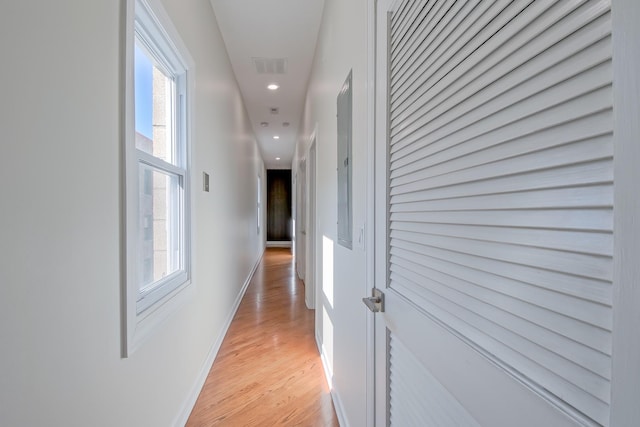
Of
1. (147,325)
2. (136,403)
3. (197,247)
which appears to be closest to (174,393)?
(136,403)

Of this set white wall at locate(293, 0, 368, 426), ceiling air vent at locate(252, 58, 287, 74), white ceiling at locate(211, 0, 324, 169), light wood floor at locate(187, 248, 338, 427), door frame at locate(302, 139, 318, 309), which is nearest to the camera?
white wall at locate(293, 0, 368, 426)

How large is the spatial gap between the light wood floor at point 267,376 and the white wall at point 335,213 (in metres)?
0.18

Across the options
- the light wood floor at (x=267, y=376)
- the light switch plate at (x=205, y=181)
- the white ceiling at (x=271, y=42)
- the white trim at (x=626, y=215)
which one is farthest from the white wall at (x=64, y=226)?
the white ceiling at (x=271, y=42)

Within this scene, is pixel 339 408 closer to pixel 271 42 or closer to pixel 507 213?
pixel 507 213

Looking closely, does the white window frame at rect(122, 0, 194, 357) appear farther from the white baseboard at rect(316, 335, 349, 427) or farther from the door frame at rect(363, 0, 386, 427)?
the white baseboard at rect(316, 335, 349, 427)

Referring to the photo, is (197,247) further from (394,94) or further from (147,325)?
(394,94)

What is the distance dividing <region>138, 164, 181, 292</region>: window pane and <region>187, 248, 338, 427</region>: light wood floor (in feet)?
3.06

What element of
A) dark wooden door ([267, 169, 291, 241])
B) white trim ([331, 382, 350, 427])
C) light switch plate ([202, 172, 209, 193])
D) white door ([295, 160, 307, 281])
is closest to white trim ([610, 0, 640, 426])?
white trim ([331, 382, 350, 427])

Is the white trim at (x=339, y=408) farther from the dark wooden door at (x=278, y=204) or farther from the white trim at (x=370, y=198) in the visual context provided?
the dark wooden door at (x=278, y=204)

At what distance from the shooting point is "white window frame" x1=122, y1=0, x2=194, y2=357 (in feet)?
3.67

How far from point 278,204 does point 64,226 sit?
408 inches

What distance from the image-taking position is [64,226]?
0.82 m

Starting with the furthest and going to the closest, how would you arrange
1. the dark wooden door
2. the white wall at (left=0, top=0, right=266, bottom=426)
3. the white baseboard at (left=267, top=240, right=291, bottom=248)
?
the white baseboard at (left=267, top=240, right=291, bottom=248), the dark wooden door, the white wall at (left=0, top=0, right=266, bottom=426)

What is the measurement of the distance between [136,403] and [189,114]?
1.54m
